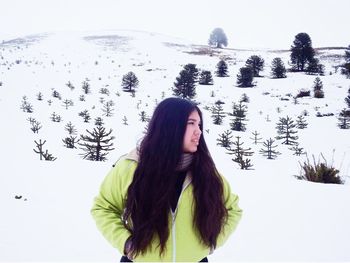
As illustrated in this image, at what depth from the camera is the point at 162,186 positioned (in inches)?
65.2

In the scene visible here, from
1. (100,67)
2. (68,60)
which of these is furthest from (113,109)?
(68,60)

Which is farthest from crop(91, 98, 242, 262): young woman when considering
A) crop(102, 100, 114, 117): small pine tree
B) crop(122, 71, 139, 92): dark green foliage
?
crop(122, 71, 139, 92): dark green foliage

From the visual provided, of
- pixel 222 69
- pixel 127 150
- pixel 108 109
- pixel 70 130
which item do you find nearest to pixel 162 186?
pixel 127 150

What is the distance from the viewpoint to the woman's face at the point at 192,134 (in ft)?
5.59

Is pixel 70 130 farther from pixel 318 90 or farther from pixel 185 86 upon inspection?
pixel 318 90

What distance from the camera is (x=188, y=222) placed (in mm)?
1704

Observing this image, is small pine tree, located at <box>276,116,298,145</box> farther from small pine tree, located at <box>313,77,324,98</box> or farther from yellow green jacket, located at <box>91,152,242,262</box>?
yellow green jacket, located at <box>91,152,242,262</box>

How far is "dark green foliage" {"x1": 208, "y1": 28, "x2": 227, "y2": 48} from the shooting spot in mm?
46250

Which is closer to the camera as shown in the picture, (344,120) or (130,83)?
(344,120)

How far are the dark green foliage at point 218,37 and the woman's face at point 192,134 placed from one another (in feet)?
153

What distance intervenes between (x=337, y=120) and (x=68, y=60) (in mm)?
23317

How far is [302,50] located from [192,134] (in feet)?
84.2

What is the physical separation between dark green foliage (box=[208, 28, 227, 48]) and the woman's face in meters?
46.6

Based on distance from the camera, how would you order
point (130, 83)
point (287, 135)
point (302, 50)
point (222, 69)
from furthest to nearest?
point (302, 50)
point (222, 69)
point (130, 83)
point (287, 135)
